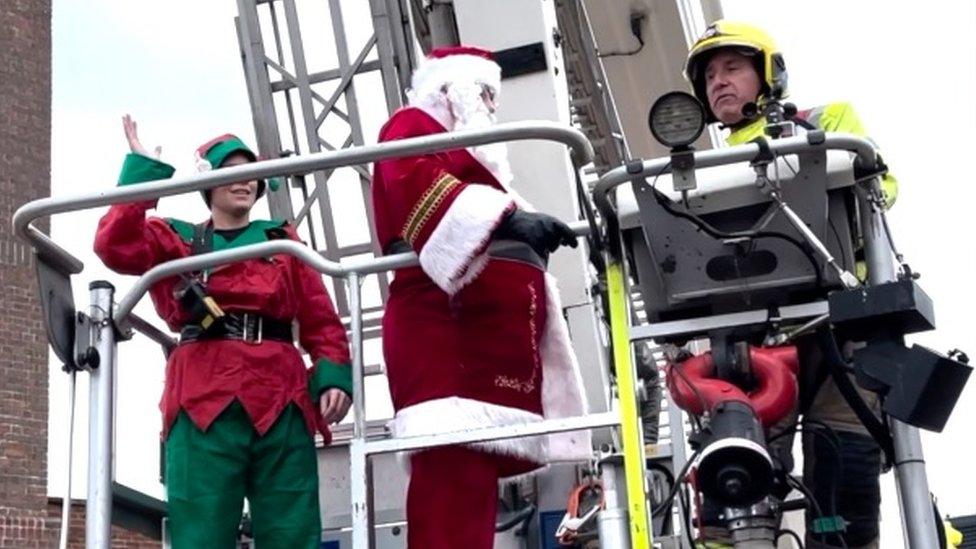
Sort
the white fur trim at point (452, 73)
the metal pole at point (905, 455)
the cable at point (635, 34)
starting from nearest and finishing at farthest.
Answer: the metal pole at point (905, 455)
the white fur trim at point (452, 73)
the cable at point (635, 34)

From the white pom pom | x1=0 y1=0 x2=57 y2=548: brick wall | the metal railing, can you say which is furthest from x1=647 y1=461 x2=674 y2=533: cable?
x1=0 y1=0 x2=57 y2=548: brick wall

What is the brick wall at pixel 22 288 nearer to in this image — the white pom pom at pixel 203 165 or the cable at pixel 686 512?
the white pom pom at pixel 203 165

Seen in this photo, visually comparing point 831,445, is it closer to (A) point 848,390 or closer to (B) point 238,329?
(A) point 848,390

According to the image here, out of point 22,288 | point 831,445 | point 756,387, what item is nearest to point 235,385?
point 756,387

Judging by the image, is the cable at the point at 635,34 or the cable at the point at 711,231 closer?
the cable at the point at 711,231

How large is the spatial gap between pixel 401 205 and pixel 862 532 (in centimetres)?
128

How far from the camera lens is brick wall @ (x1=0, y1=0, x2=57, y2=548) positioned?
44.2 ft

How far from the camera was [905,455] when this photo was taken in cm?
281

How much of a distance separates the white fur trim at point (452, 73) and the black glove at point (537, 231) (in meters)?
0.65

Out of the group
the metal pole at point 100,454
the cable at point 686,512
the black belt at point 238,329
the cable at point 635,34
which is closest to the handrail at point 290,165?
the metal pole at point 100,454

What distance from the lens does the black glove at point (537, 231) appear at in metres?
3.19

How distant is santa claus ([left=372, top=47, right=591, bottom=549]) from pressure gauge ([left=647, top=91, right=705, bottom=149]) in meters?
0.50

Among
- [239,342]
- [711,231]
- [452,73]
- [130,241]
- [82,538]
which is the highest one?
[82,538]

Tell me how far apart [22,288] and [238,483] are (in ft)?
38.1
